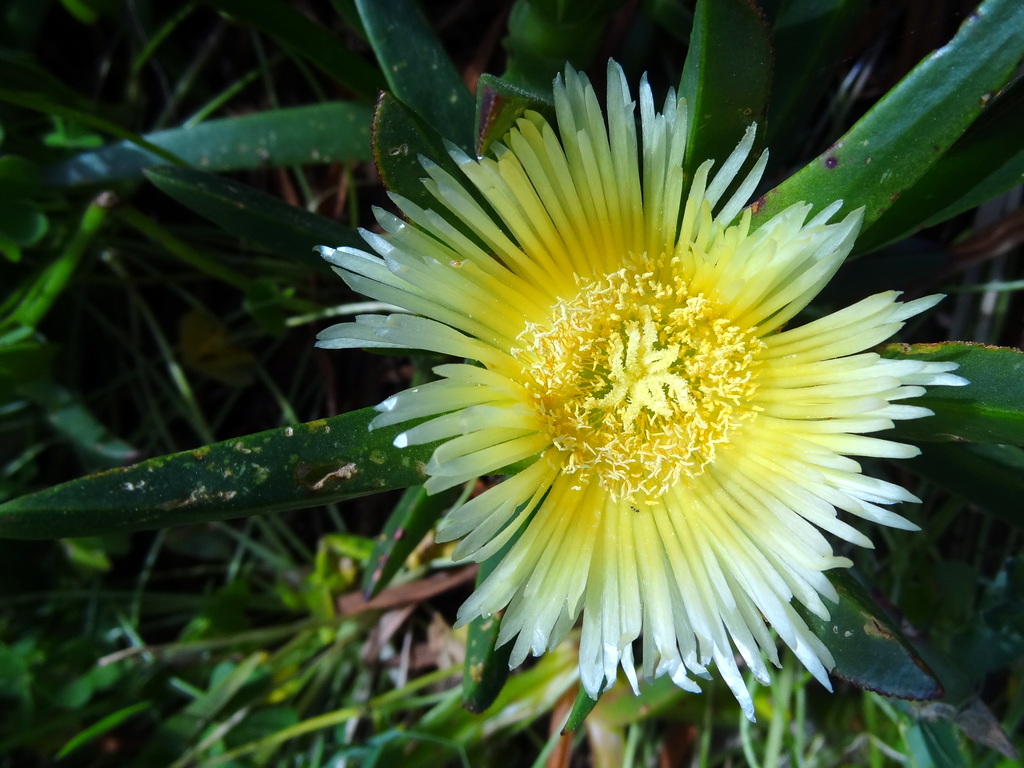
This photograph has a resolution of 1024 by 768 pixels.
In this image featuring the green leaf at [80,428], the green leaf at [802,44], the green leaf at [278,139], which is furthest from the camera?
the green leaf at [80,428]

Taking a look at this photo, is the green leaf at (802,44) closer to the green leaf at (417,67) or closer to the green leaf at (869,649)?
the green leaf at (417,67)

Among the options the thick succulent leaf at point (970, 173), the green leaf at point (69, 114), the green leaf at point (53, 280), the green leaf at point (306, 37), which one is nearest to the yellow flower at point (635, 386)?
the thick succulent leaf at point (970, 173)

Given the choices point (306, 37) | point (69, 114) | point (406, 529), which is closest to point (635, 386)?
point (406, 529)

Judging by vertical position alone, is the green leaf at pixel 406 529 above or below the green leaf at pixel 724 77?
below

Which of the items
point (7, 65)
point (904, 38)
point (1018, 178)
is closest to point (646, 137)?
point (1018, 178)

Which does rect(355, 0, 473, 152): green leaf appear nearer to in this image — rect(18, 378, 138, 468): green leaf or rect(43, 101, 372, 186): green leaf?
rect(43, 101, 372, 186): green leaf

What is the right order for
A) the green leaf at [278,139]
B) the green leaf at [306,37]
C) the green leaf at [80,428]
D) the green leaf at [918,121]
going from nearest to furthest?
the green leaf at [918,121] → the green leaf at [306,37] → the green leaf at [278,139] → the green leaf at [80,428]
